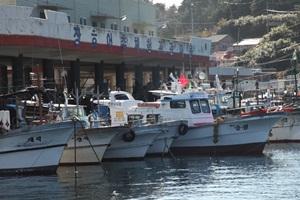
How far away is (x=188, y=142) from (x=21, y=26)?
9.66m

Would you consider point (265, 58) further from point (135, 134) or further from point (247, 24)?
point (135, 134)

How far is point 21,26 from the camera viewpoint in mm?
37594

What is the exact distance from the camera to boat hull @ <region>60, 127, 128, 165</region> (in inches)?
1404

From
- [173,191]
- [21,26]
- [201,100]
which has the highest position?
[21,26]

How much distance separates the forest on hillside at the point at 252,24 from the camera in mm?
92188

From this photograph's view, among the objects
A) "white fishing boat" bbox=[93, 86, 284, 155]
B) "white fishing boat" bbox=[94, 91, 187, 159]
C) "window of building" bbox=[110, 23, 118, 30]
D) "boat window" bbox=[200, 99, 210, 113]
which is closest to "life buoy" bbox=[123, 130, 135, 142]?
"white fishing boat" bbox=[94, 91, 187, 159]

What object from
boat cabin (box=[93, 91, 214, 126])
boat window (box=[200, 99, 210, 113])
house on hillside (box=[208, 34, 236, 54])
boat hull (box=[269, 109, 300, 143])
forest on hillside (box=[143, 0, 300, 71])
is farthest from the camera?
house on hillside (box=[208, 34, 236, 54])

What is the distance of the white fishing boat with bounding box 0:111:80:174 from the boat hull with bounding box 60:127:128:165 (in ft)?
10.2

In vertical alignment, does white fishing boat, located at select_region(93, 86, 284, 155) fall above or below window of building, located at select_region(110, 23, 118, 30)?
below

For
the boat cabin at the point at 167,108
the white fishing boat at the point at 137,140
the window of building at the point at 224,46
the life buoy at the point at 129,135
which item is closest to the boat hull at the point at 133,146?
the white fishing boat at the point at 137,140

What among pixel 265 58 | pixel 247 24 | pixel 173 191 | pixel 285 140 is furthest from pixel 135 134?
pixel 247 24

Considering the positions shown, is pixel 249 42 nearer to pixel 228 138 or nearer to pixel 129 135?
pixel 228 138

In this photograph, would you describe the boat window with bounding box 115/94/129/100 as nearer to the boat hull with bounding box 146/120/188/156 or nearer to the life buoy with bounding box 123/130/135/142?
the boat hull with bounding box 146/120/188/156

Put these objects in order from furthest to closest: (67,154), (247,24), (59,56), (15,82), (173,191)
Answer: (247,24)
(59,56)
(15,82)
(67,154)
(173,191)
